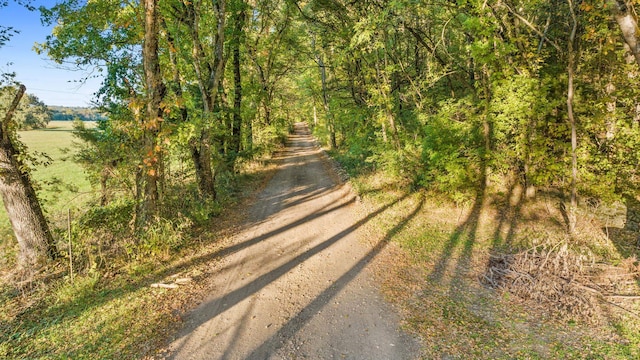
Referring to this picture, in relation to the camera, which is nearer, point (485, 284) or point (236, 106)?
point (485, 284)

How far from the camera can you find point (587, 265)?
20.2ft

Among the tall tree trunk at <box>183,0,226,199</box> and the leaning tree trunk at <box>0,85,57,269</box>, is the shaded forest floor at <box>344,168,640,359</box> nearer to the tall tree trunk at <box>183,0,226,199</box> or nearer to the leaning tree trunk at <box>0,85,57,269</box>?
the tall tree trunk at <box>183,0,226,199</box>

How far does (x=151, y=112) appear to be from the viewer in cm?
733

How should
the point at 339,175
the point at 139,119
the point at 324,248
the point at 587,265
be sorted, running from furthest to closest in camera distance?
the point at 339,175 < the point at 324,248 < the point at 139,119 < the point at 587,265

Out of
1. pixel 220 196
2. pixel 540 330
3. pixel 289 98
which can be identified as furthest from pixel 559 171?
pixel 289 98

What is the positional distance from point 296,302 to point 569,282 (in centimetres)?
526

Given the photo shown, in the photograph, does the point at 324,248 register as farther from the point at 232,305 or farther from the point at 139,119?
the point at 139,119

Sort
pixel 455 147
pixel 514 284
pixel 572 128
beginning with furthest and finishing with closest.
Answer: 1. pixel 455 147
2. pixel 572 128
3. pixel 514 284

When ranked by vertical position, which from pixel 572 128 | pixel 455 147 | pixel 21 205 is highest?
pixel 572 128

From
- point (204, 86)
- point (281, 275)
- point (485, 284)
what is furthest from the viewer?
point (204, 86)


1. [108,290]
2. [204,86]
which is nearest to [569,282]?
[108,290]

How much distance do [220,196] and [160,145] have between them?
17.3 ft

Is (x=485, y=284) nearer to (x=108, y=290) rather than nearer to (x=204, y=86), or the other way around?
(x=108, y=290)

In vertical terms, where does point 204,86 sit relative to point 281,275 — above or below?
above
